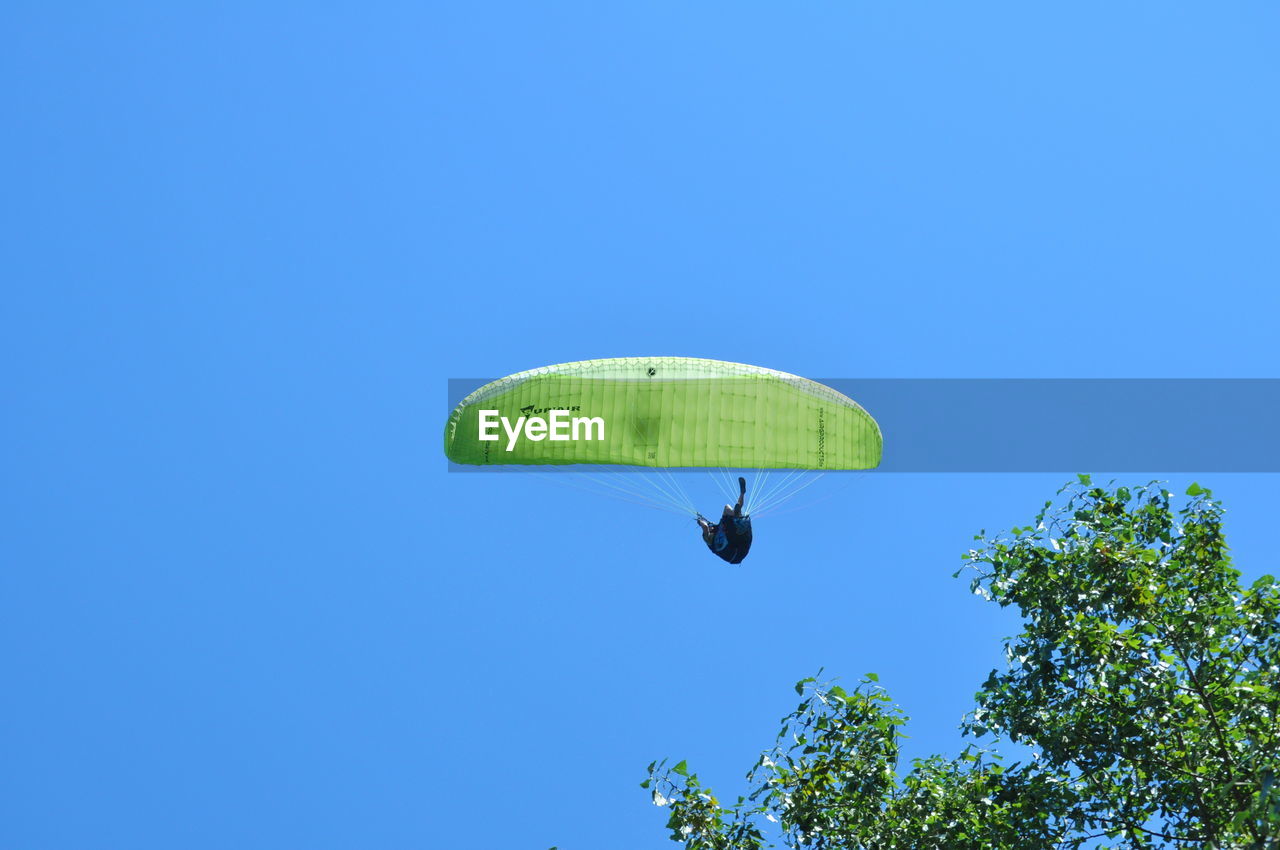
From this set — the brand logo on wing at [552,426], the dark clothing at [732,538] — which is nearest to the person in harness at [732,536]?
the dark clothing at [732,538]

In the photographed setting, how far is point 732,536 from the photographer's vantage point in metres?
29.0

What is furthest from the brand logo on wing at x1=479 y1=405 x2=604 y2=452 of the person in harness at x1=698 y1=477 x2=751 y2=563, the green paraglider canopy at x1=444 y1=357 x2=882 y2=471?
the person in harness at x1=698 y1=477 x2=751 y2=563

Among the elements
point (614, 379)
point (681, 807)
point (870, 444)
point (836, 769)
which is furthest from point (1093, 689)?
point (614, 379)

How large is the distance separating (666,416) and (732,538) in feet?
10.0

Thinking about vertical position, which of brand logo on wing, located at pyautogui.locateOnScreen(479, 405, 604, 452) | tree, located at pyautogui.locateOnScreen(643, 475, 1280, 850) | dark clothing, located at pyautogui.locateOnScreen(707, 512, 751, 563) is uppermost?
brand logo on wing, located at pyautogui.locateOnScreen(479, 405, 604, 452)

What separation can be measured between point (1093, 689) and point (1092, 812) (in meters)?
1.77

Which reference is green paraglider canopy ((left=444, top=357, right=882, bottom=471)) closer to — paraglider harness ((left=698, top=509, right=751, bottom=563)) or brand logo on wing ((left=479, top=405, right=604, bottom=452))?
brand logo on wing ((left=479, top=405, right=604, bottom=452))

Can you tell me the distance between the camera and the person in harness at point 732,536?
29.0 meters

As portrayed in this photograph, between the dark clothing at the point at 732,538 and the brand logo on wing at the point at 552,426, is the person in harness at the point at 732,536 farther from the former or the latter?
the brand logo on wing at the point at 552,426

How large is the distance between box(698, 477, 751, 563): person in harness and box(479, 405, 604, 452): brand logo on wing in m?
3.28

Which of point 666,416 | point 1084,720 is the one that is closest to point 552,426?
point 666,416

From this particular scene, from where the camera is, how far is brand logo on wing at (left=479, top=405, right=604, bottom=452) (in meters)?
29.0

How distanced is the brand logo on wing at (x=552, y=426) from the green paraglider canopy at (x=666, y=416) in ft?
0.07

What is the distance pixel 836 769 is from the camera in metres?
20.2
